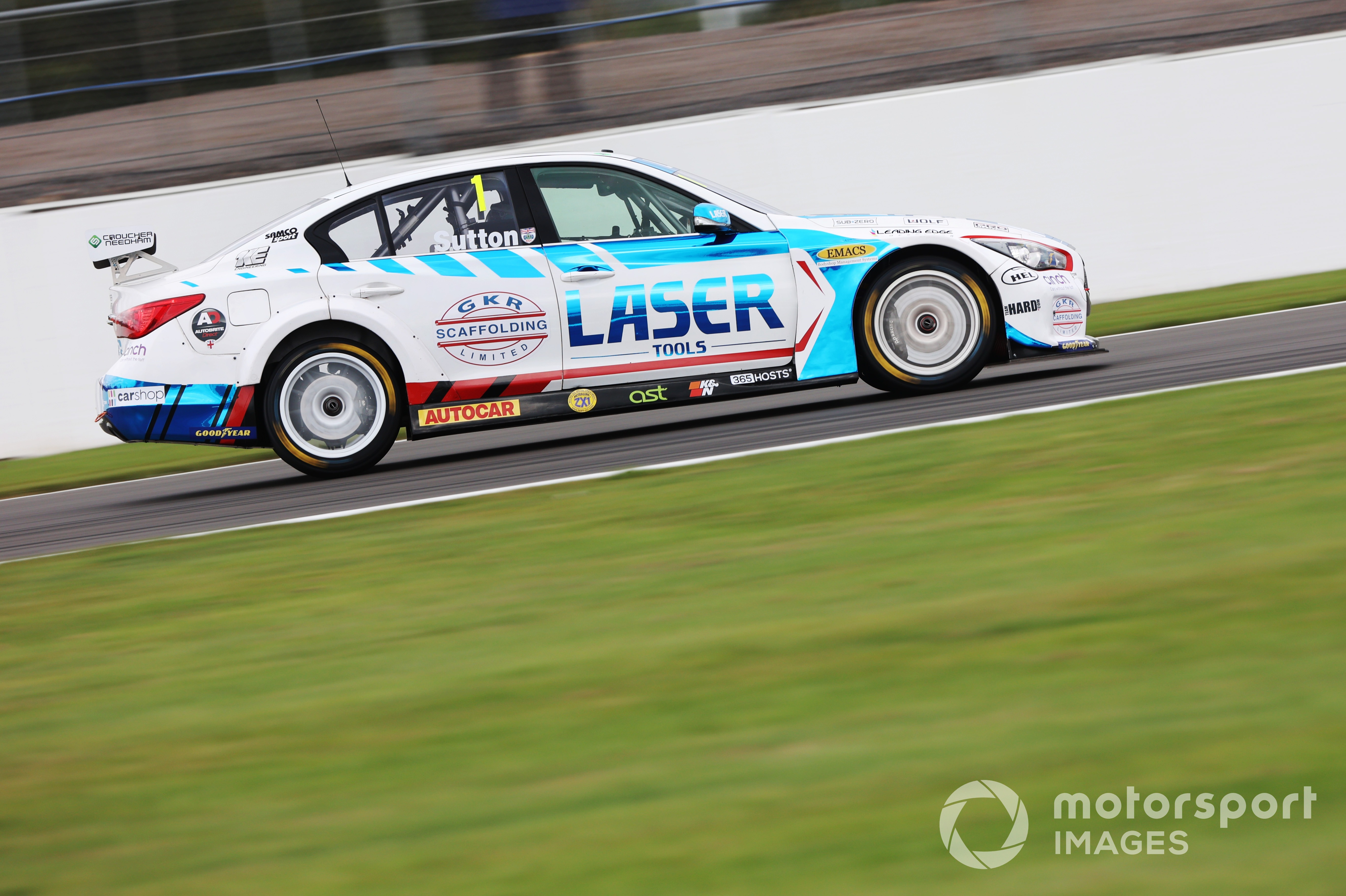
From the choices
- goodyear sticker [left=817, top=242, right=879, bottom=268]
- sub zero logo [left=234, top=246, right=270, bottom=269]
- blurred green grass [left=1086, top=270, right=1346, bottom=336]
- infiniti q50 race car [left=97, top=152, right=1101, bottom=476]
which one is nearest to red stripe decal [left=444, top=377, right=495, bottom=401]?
infiniti q50 race car [left=97, top=152, right=1101, bottom=476]

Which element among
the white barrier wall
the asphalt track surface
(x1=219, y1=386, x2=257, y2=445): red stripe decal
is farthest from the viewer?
the white barrier wall

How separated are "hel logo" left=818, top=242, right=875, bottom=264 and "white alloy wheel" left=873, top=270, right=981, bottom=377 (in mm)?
242

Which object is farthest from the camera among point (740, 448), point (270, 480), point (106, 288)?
point (106, 288)

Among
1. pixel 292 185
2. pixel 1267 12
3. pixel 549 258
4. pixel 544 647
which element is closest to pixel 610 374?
pixel 549 258

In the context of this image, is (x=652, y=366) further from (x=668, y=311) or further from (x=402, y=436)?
(x=402, y=436)

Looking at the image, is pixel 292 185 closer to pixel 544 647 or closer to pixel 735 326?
pixel 735 326

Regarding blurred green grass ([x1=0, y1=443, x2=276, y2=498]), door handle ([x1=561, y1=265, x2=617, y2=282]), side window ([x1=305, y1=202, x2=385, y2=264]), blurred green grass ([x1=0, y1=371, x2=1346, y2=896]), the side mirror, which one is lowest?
blurred green grass ([x1=0, y1=371, x2=1346, y2=896])

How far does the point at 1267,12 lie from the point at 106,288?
10.7 m

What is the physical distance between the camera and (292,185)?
1291 centimetres

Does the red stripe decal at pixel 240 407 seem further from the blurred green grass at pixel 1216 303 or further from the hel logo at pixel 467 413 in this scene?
the blurred green grass at pixel 1216 303

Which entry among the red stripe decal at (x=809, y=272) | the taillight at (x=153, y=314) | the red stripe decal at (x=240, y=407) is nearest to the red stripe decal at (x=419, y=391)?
the red stripe decal at (x=240, y=407)

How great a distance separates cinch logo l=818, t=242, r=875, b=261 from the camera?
8.11m

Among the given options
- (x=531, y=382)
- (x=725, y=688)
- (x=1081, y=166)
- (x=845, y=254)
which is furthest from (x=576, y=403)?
(x=1081, y=166)

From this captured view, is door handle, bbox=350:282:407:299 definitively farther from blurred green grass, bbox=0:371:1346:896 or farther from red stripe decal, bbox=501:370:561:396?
blurred green grass, bbox=0:371:1346:896
